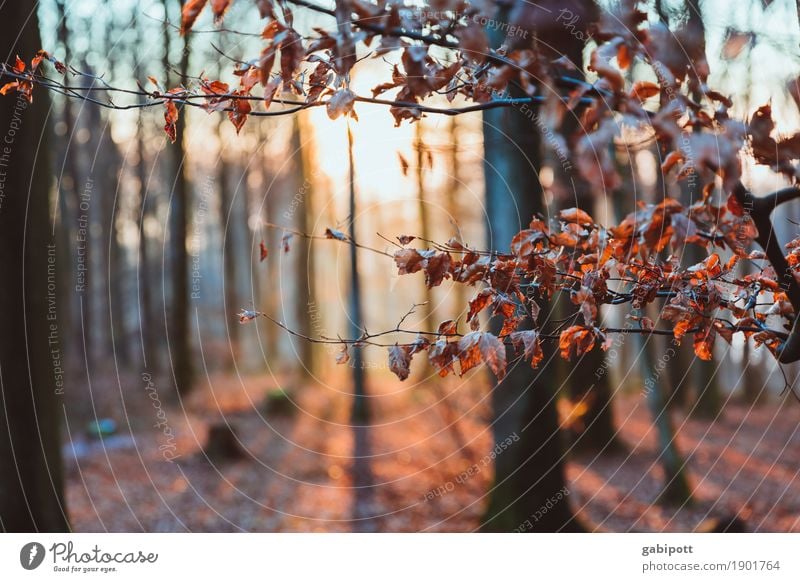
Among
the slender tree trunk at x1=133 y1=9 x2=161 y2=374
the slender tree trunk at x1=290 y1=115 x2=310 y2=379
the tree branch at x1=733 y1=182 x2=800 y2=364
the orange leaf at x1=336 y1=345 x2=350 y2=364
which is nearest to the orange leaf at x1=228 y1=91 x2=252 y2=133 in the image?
the orange leaf at x1=336 y1=345 x2=350 y2=364

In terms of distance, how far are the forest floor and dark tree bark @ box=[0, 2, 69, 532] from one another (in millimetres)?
1854

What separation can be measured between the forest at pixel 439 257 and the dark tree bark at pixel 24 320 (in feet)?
0.05

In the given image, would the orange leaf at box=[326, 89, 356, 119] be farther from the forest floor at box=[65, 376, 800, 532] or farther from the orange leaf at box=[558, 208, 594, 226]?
the forest floor at box=[65, 376, 800, 532]

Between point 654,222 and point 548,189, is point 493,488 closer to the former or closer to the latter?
point 548,189

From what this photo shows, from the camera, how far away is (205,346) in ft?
59.5

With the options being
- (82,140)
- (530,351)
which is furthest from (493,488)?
(82,140)

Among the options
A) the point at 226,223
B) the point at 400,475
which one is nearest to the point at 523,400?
the point at 400,475

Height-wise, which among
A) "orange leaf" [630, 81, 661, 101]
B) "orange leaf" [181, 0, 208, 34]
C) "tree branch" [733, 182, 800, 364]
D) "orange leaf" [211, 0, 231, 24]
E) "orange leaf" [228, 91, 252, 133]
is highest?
"orange leaf" [211, 0, 231, 24]

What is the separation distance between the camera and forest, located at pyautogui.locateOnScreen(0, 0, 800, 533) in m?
1.73

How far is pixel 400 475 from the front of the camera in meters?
8.16

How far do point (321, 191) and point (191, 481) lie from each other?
29.2ft

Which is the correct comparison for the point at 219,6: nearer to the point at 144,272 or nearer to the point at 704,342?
the point at 704,342

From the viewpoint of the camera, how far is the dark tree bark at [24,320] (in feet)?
12.8
